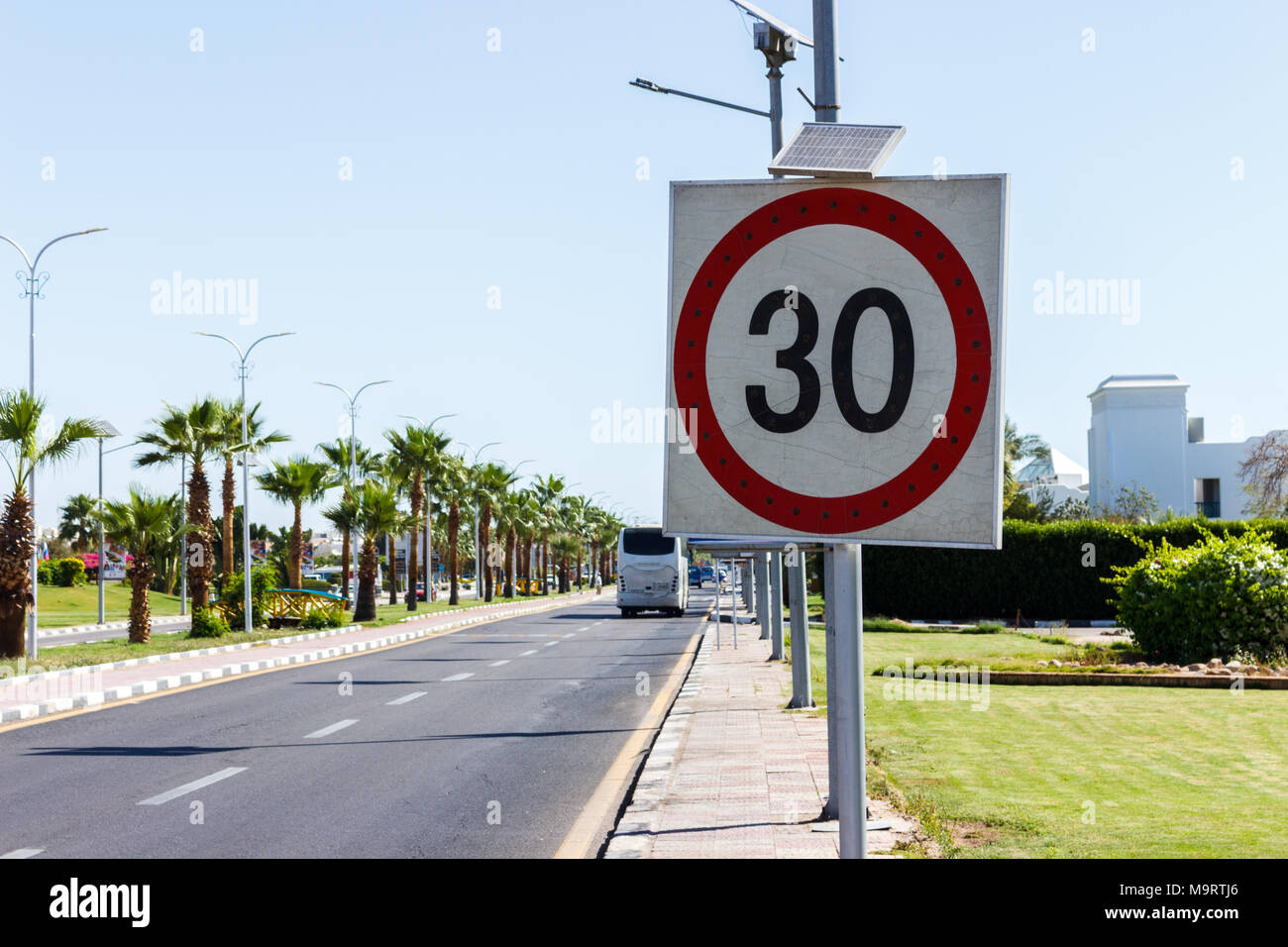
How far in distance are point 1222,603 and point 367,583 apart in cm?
3290

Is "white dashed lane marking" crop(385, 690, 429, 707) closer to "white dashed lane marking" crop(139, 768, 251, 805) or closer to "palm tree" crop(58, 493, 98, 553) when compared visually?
"white dashed lane marking" crop(139, 768, 251, 805)

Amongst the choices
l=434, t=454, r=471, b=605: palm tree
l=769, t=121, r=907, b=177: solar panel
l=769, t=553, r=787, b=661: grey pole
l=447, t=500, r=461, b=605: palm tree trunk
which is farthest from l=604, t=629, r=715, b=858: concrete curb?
l=447, t=500, r=461, b=605: palm tree trunk

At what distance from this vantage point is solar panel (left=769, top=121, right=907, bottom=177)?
10.0 feet

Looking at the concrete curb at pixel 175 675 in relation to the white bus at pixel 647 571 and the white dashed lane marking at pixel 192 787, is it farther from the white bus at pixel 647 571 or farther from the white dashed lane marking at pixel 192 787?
the white bus at pixel 647 571

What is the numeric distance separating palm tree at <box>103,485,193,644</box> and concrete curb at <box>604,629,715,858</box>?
765 inches

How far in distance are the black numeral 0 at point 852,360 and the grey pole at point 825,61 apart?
979 mm

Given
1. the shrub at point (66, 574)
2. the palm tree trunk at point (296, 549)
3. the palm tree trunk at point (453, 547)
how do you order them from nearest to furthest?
1. the palm tree trunk at point (296, 549)
2. the palm tree trunk at point (453, 547)
3. the shrub at point (66, 574)

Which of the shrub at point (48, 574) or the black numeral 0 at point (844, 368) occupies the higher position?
the black numeral 0 at point (844, 368)

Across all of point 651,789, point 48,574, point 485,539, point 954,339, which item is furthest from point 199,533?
point 48,574

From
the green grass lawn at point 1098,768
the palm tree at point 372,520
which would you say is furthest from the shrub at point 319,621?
the green grass lawn at point 1098,768

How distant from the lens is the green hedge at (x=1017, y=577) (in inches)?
1747
